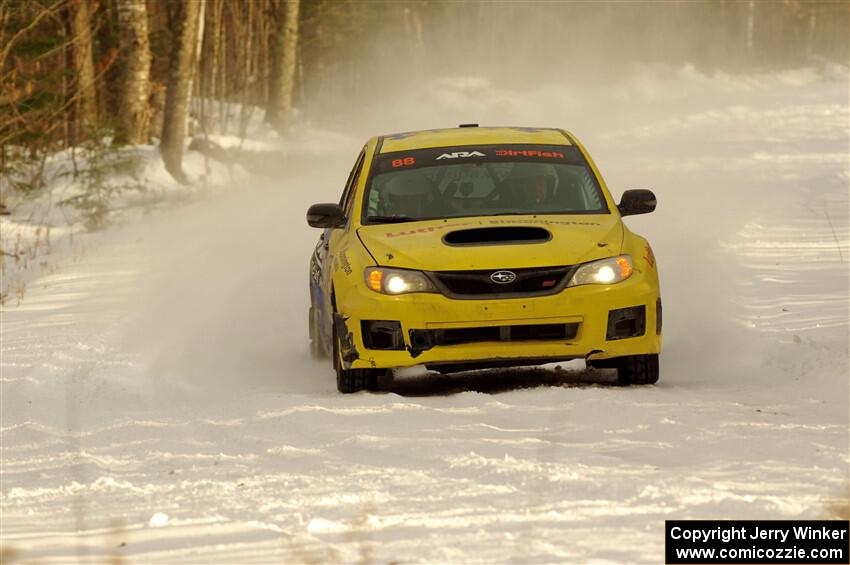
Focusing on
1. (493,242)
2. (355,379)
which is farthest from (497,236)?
(355,379)

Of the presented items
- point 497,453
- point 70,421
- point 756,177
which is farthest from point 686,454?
point 756,177

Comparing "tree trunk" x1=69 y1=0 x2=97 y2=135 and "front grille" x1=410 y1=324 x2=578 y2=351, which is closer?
"front grille" x1=410 y1=324 x2=578 y2=351

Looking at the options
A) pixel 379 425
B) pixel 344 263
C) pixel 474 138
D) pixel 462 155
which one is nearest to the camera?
pixel 379 425

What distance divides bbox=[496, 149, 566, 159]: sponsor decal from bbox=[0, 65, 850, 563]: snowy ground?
4.55 ft

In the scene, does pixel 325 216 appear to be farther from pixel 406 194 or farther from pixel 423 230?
pixel 423 230

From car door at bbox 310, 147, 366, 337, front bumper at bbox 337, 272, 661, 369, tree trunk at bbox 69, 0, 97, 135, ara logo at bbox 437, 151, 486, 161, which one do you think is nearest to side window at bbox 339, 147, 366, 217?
car door at bbox 310, 147, 366, 337

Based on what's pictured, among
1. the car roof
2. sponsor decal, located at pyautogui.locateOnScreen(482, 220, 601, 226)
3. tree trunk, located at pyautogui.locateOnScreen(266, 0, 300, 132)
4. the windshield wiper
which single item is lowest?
sponsor decal, located at pyautogui.locateOnScreen(482, 220, 601, 226)

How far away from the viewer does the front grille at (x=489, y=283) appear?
27.8 ft

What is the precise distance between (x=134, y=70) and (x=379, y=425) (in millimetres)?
18153

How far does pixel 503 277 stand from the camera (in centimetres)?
848

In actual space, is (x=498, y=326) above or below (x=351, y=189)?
below

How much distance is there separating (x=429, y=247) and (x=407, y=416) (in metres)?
1.28

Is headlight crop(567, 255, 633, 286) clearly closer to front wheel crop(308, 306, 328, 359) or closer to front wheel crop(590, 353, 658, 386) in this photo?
front wheel crop(590, 353, 658, 386)

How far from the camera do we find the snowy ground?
17.9 feet
